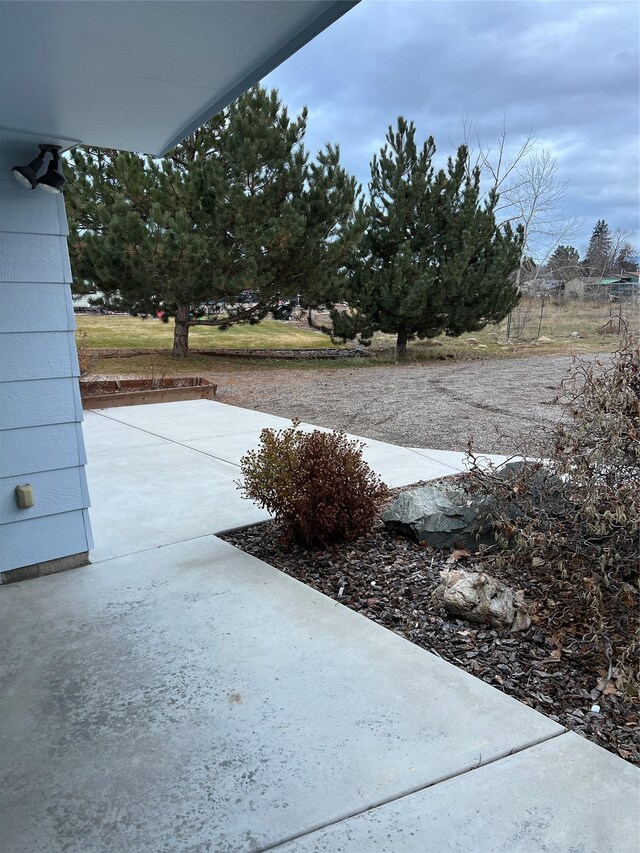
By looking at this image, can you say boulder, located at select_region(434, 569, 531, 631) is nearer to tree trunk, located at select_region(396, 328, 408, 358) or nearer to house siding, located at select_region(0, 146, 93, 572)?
house siding, located at select_region(0, 146, 93, 572)

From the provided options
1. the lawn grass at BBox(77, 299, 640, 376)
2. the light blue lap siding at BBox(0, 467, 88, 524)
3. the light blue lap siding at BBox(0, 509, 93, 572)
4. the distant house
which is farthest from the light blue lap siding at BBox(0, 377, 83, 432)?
the distant house

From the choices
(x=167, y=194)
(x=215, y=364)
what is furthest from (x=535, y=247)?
(x=167, y=194)

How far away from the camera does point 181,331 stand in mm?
12703

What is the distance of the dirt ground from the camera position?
263 inches

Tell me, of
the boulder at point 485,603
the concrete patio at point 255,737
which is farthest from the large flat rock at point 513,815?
the boulder at point 485,603

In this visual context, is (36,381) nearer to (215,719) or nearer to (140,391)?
(215,719)

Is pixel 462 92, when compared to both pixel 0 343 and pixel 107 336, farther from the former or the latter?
pixel 0 343

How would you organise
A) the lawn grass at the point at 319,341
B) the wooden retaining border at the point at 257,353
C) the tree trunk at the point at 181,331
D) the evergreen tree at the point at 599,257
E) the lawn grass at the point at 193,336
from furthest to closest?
the evergreen tree at the point at 599,257 < the lawn grass at the point at 193,336 < the wooden retaining border at the point at 257,353 < the lawn grass at the point at 319,341 < the tree trunk at the point at 181,331

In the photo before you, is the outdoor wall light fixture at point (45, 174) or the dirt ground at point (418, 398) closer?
the outdoor wall light fixture at point (45, 174)

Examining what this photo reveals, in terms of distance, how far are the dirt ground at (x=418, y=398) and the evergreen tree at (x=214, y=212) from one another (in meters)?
1.81

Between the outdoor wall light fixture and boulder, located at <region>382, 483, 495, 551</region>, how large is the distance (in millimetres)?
2278

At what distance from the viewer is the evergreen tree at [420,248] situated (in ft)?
42.2

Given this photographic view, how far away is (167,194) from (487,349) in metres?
9.60

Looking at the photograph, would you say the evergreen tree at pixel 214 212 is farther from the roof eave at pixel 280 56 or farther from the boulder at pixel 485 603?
the boulder at pixel 485 603
